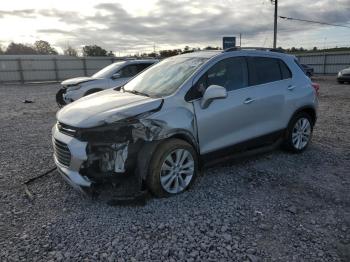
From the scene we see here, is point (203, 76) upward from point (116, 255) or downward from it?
upward

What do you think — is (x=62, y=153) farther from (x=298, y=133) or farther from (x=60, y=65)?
(x=60, y=65)

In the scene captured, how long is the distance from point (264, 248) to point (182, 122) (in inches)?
69.8

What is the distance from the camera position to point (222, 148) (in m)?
4.89

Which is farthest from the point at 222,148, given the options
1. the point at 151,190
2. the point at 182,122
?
the point at 151,190

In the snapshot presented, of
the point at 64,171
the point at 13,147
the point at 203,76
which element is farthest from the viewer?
the point at 13,147

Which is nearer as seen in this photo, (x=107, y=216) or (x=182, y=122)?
Answer: (x=107, y=216)

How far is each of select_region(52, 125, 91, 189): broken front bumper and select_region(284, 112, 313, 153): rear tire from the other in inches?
138

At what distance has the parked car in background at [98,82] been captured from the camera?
1077 centimetres

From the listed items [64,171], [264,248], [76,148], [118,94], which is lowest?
[264,248]

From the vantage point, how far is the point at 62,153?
14.0ft

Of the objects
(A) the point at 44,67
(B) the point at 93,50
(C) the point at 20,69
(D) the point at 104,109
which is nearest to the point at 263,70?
(D) the point at 104,109

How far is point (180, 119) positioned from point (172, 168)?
616mm

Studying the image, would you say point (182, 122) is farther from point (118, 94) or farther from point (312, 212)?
point (312, 212)

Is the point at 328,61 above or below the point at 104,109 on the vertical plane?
below
